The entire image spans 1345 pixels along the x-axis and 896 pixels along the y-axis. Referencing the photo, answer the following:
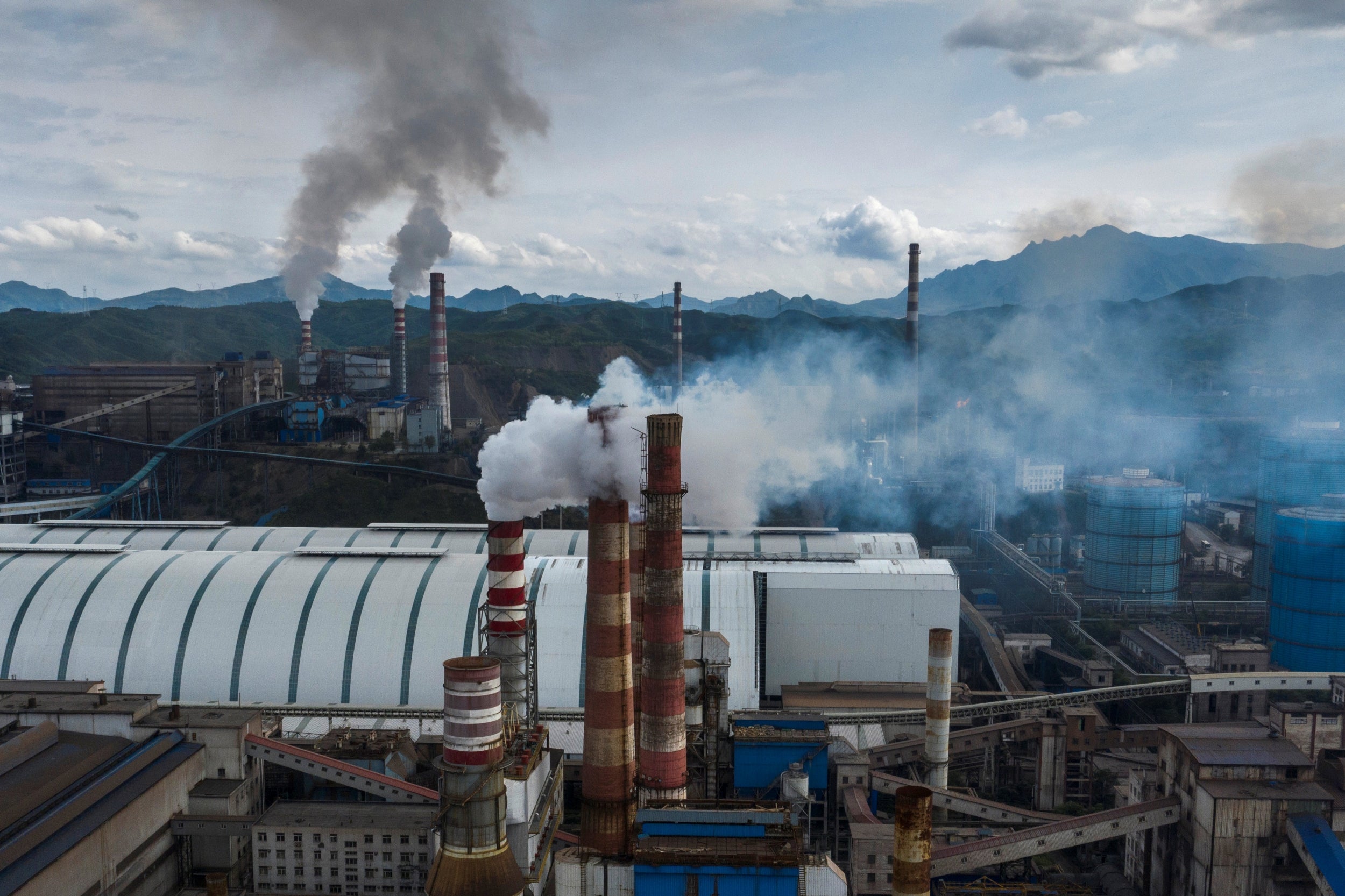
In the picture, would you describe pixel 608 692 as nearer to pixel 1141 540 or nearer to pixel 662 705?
pixel 662 705

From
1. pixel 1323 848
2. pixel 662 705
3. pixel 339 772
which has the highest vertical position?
pixel 662 705

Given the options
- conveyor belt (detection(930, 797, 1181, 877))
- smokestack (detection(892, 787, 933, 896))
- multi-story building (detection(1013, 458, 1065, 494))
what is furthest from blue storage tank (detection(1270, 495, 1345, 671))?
smokestack (detection(892, 787, 933, 896))

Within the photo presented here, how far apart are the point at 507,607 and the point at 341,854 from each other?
287 inches

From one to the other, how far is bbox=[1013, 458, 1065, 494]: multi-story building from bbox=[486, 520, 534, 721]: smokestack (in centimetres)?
5680

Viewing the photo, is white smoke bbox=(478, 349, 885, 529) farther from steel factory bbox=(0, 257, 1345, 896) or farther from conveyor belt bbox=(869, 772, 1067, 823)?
conveyor belt bbox=(869, 772, 1067, 823)

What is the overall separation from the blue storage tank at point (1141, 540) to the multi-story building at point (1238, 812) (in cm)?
3177

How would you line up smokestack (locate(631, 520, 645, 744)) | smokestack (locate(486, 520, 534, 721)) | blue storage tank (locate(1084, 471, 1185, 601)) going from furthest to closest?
blue storage tank (locate(1084, 471, 1185, 601)) → smokestack (locate(631, 520, 645, 744)) → smokestack (locate(486, 520, 534, 721))

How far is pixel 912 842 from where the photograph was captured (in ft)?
58.4

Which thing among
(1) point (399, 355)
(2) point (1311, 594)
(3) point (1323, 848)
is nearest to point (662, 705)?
(3) point (1323, 848)

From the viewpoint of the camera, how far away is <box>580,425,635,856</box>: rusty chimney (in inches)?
799

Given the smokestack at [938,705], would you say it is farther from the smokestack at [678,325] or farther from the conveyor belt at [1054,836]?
the smokestack at [678,325]

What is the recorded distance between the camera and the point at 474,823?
1794 centimetres

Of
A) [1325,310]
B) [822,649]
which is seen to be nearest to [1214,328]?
[1325,310]

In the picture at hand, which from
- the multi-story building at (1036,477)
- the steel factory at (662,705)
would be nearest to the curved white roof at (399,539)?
the steel factory at (662,705)
